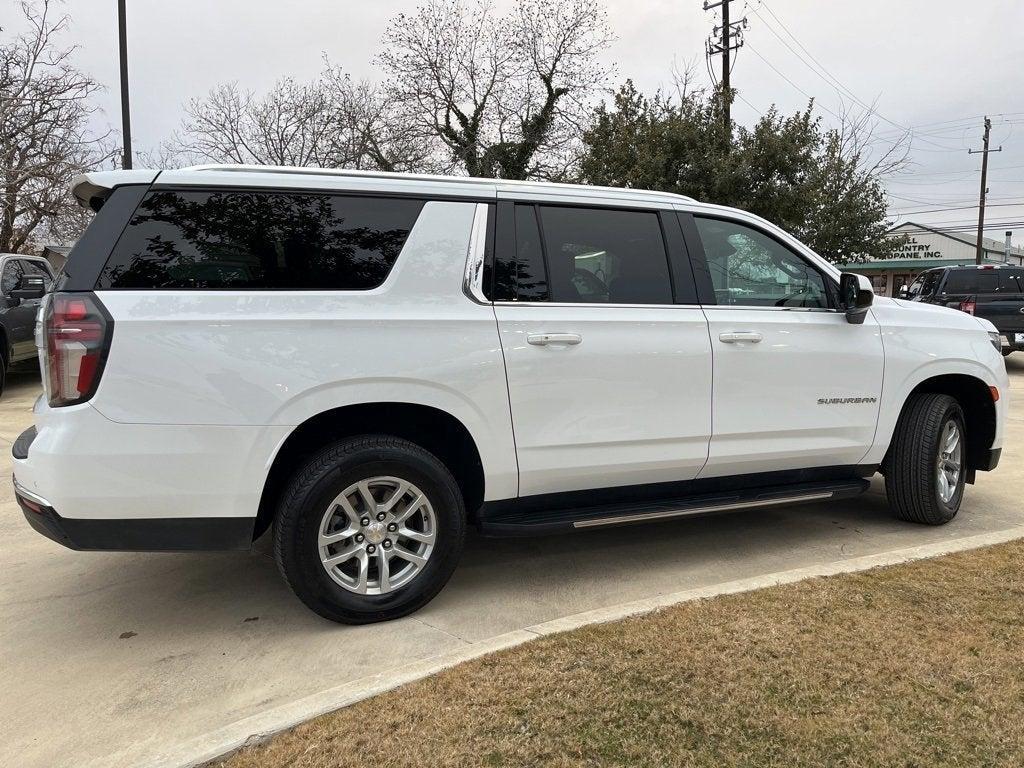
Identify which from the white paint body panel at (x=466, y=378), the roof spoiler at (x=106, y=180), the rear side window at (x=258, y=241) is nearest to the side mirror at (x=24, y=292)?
the roof spoiler at (x=106, y=180)

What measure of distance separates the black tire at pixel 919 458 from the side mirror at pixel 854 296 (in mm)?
752

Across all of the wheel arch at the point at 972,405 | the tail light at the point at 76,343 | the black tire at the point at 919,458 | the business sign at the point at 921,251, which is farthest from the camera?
the business sign at the point at 921,251

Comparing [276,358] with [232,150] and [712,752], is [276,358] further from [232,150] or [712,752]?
[232,150]

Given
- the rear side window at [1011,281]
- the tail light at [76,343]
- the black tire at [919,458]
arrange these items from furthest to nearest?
the rear side window at [1011,281] < the black tire at [919,458] < the tail light at [76,343]

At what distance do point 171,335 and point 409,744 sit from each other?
1.72 m

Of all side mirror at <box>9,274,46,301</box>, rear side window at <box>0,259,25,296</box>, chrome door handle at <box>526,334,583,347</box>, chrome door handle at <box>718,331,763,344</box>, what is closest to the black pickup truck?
chrome door handle at <box>718,331,763,344</box>

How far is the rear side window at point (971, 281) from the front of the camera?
13.0m

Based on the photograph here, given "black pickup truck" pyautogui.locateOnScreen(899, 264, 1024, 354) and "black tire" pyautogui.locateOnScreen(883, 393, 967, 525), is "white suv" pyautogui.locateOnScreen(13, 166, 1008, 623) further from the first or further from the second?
"black pickup truck" pyautogui.locateOnScreen(899, 264, 1024, 354)

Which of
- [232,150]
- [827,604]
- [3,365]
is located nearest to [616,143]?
[3,365]

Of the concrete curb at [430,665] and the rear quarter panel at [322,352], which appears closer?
the concrete curb at [430,665]

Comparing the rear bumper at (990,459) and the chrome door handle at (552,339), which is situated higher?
the chrome door handle at (552,339)

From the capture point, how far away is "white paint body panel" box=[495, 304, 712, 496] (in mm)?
3307

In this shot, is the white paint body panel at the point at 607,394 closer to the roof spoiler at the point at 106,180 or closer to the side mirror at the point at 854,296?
the side mirror at the point at 854,296

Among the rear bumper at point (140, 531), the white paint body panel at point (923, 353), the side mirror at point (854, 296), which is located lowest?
the rear bumper at point (140, 531)
